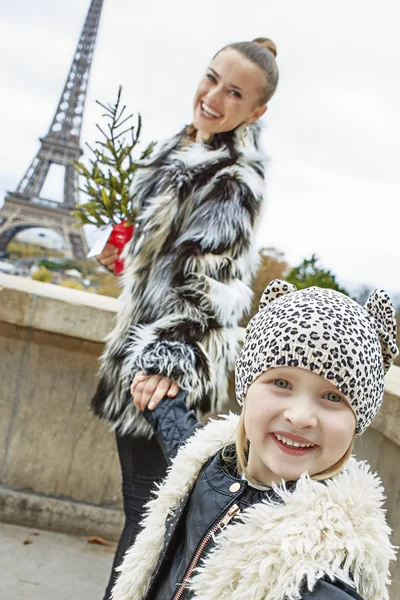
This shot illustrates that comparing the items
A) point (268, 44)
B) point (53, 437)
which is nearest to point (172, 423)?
point (268, 44)

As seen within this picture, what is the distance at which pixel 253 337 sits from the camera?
1182 millimetres

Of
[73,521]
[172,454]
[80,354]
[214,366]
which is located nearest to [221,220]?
[214,366]

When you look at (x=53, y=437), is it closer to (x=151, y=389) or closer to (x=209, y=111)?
(x=151, y=389)

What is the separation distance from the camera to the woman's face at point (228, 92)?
1.94 meters

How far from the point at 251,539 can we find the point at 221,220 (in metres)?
0.98

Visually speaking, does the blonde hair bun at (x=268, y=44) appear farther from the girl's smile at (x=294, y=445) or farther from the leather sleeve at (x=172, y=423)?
the girl's smile at (x=294, y=445)

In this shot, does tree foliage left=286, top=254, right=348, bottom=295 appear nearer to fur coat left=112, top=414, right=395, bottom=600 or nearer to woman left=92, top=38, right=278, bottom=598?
woman left=92, top=38, right=278, bottom=598

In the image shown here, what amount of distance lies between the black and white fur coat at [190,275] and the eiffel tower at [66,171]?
10.9 metres

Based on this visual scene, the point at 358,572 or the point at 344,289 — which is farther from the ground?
the point at 344,289

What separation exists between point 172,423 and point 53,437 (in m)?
1.52

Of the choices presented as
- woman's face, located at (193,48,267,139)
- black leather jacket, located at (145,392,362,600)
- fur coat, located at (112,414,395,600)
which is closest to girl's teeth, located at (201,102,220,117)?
woman's face, located at (193,48,267,139)

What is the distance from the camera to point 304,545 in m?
0.93

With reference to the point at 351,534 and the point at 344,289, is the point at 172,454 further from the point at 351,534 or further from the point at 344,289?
the point at 344,289

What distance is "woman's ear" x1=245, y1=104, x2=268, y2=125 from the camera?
201 centimetres
